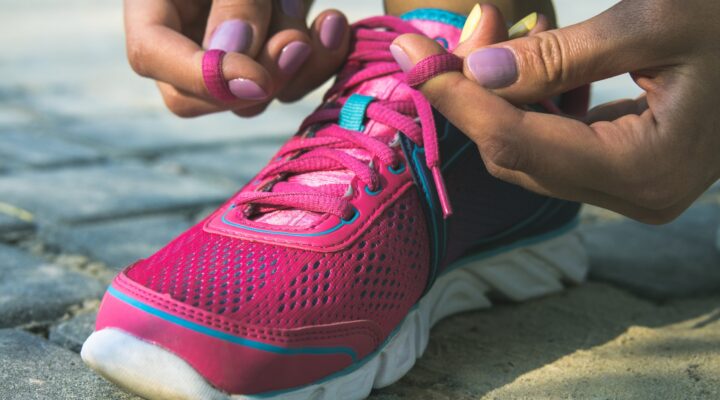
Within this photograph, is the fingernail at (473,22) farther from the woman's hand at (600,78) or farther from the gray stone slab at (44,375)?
the gray stone slab at (44,375)

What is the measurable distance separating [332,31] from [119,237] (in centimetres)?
64

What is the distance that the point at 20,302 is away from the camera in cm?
133

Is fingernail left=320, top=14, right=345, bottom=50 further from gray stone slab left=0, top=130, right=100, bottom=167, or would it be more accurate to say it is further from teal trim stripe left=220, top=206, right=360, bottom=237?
gray stone slab left=0, top=130, right=100, bottom=167

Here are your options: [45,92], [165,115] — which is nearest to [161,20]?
[165,115]

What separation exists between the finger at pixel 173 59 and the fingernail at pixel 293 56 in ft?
0.33

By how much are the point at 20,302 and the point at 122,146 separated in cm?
126

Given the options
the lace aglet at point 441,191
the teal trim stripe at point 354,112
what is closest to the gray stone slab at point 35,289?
the teal trim stripe at point 354,112

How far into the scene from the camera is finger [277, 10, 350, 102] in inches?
53.7

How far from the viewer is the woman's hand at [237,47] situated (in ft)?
3.99

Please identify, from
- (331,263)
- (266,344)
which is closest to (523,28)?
(331,263)

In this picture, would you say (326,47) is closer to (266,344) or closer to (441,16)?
(441,16)

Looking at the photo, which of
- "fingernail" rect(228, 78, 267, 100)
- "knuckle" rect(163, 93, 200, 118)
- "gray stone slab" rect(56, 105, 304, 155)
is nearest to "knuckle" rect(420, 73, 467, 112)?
"fingernail" rect(228, 78, 267, 100)

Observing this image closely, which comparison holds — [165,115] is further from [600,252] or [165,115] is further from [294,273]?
[294,273]

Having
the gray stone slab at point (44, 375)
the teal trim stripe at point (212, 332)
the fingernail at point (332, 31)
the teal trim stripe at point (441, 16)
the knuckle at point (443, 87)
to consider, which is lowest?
the gray stone slab at point (44, 375)
